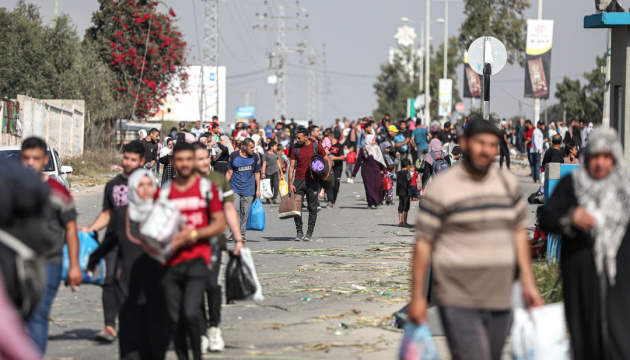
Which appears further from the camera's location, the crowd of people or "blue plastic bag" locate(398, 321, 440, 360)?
the crowd of people

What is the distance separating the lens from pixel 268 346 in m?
8.26

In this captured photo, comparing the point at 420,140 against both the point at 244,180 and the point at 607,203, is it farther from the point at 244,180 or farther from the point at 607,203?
the point at 607,203

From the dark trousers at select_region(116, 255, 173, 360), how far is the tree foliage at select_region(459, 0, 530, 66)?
41249mm

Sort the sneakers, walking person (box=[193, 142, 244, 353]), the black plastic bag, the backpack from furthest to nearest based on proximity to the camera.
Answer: the backpack → the sneakers → the black plastic bag → walking person (box=[193, 142, 244, 353])

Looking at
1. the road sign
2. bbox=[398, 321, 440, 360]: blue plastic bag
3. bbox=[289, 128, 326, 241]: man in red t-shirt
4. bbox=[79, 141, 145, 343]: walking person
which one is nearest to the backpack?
bbox=[289, 128, 326, 241]: man in red t-shirt

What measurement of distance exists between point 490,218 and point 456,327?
0.61 meters

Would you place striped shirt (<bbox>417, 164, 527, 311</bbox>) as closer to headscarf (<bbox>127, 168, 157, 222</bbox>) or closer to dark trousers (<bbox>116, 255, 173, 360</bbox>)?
dark trousers (<bbox>116, 255, 173, 360</bbox>)

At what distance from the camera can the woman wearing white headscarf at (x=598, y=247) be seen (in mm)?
5742

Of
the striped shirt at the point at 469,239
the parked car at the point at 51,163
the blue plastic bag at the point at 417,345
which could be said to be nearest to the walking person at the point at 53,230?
the blue plastic bag at the point at 417,345

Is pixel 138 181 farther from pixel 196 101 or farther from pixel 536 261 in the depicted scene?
pixel 196 101

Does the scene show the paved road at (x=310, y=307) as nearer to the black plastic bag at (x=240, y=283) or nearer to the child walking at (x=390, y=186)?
the black plastic bag at (x=240, y=283)

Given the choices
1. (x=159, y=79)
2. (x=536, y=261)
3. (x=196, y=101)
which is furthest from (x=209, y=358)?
(x=196, y=101)

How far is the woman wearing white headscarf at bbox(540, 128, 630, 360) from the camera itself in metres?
5.74

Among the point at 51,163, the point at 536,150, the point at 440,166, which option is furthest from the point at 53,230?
the point at 536,150
